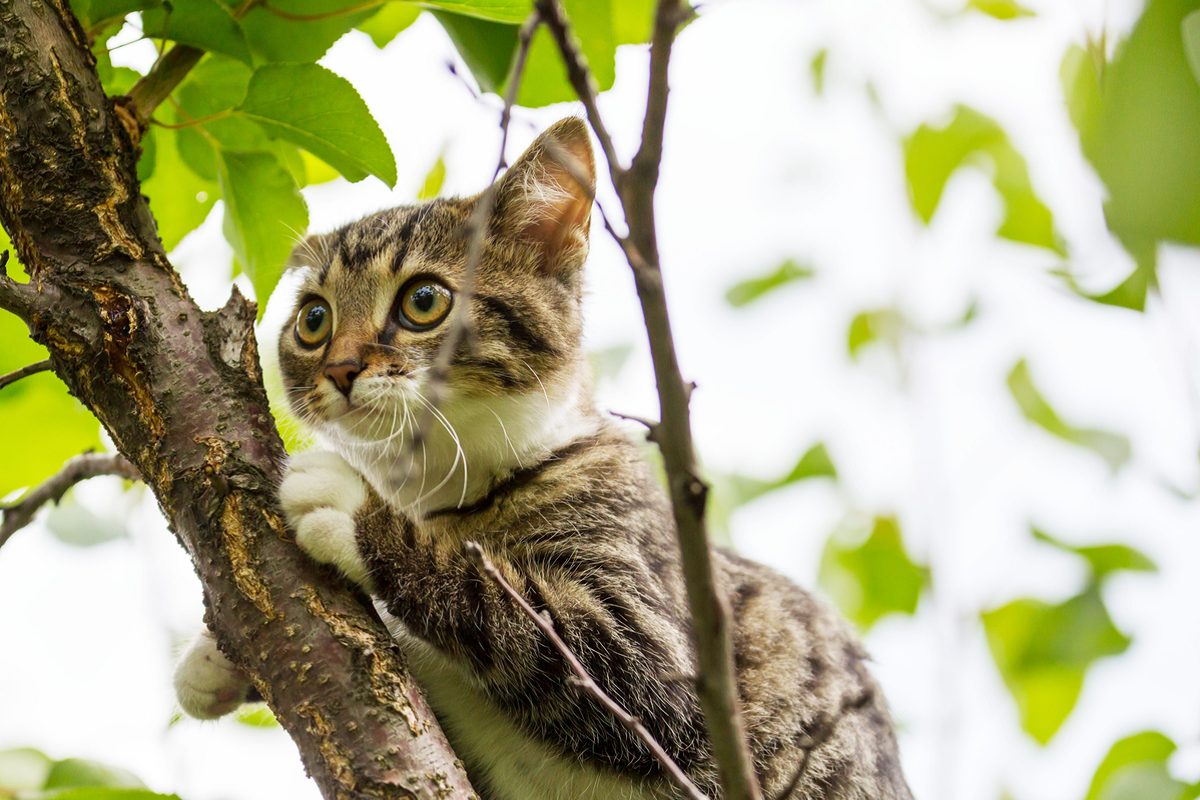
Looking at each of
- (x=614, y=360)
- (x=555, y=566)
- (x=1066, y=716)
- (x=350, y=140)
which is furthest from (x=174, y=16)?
(x=1066, y=716)

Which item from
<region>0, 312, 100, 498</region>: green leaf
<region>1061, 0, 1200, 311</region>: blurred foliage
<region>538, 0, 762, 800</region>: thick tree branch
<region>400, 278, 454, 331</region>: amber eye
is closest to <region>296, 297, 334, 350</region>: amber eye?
<region>400, 278, 454, 331</region>: amber eye

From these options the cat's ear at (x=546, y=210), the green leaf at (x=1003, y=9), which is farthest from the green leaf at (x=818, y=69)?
the cat's ear at (x=546, y=210)

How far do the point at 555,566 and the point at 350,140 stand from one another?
1251mm

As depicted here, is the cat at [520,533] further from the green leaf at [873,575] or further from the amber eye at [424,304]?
the green leaf at [873,575]

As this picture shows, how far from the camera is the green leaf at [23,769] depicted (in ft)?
7.65

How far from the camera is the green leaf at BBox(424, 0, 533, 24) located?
2143 mm

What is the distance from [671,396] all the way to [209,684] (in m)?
2.02

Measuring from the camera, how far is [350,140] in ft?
7.68

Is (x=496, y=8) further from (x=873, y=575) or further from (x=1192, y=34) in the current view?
(x=873, y=575)

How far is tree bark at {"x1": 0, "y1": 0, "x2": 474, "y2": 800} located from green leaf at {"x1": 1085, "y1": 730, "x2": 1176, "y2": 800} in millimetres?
1863

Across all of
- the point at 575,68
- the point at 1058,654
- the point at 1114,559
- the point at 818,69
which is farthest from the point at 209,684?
the point at 818,69

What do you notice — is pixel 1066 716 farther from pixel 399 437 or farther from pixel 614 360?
pixel 399 437

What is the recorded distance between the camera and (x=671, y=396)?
1.05 m

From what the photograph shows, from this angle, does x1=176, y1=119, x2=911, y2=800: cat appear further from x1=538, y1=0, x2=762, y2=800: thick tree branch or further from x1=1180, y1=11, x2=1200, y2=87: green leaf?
x1=1180, y1=11, x2=1200, y2=87: green leaf
